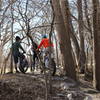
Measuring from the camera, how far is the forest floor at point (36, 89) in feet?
32.2

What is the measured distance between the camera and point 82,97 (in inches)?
425

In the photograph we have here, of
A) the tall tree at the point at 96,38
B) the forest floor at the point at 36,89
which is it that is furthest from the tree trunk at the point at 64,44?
the tall tree at the point at 96,38

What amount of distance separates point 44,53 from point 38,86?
2068 mm

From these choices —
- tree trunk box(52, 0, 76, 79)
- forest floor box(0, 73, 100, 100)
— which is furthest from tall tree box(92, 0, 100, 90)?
forest floor box(0, 73, 100, 100)

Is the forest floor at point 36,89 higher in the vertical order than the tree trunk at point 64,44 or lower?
lower

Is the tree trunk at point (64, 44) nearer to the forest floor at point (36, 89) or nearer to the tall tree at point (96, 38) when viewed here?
the forest floor at point (36, 89)

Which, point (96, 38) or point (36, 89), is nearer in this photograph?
point (36, 89)

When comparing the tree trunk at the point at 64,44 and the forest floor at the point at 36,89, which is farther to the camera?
the tree trunk at the point at 64,44

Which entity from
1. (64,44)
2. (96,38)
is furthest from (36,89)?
(96,38)

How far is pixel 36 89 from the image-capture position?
10.6m

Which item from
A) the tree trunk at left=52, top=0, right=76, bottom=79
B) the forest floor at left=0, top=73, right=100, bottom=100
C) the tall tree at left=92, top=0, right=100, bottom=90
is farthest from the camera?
the tall tree at left=92, top=0, right=100, bottom=90

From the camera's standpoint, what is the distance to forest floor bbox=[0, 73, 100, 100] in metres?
9.82

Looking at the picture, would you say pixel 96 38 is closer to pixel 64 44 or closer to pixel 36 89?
pixel 64 44

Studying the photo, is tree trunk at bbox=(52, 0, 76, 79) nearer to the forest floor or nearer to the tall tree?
the forest floor
